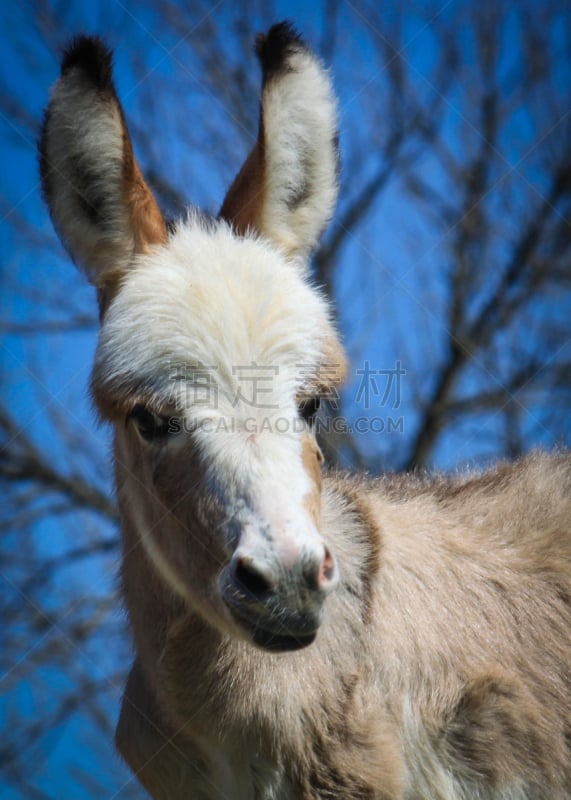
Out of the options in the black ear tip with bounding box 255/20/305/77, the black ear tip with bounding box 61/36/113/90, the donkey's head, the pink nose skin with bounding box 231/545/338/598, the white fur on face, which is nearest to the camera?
the pink nose skin with bounding box 231/545/338/598

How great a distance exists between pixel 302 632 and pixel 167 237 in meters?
1.88

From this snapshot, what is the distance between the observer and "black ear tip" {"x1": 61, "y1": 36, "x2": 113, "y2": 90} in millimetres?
3916

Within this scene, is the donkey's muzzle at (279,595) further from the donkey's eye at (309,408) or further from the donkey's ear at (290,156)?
the donkey's ear at (290,156)

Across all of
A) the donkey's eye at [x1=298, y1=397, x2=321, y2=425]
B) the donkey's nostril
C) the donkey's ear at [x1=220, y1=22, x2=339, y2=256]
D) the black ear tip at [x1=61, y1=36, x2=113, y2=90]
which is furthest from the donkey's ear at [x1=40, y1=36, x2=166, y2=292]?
the donkey's nostril

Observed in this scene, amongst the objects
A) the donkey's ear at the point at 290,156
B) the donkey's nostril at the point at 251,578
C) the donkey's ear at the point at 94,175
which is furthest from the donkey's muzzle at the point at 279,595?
the donkey's ear at the point at 290,156

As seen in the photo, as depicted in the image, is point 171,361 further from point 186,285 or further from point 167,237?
point 167,237

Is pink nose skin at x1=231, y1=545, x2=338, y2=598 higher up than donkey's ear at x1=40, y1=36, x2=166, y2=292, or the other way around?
donkey's ear at x1=40, y1=36, x2=166, y2=292

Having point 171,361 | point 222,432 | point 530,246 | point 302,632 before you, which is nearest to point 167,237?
point 171,361

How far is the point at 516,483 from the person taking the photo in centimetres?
512

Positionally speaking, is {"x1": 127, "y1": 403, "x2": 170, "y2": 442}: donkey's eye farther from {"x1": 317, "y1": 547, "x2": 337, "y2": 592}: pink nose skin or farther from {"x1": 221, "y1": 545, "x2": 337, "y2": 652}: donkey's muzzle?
{"x1": 317, "y1": 547, "x2": 337, "y2": 592}: pink nose skin

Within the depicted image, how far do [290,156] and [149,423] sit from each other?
1.44 metres

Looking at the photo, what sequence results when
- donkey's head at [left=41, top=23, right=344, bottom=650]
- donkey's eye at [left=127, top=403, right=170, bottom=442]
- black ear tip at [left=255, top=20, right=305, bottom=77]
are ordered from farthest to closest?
black ear tip at [left=255, top=20, right=305, bottom=77]
donkey's eye at [left=127, top=403, right=170, bottom=442]
donkey's head at [left=41, top=23, right=344, bottom=650]

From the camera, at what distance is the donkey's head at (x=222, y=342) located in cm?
327

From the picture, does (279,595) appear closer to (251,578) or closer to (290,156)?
(251,578)
